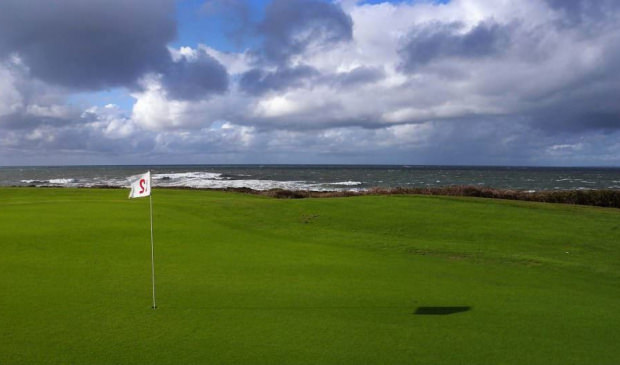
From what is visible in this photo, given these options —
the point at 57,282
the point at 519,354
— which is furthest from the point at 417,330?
the point at 57,282

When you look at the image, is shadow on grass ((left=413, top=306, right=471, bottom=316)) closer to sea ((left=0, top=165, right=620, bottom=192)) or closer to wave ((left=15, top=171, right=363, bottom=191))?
sea ((left=0, top=165, right=620, bottom=192))

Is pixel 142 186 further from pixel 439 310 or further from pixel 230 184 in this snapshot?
pixel 230 184

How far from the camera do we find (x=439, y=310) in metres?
7.93

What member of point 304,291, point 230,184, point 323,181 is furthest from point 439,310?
point 323,181

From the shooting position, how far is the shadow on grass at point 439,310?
778 cm

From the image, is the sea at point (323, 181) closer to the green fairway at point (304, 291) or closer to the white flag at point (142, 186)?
the green fairway at point (304, 291)

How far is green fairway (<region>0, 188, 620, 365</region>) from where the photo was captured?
246 inches

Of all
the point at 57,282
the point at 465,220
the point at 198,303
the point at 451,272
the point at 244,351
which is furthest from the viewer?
the point at 465,220

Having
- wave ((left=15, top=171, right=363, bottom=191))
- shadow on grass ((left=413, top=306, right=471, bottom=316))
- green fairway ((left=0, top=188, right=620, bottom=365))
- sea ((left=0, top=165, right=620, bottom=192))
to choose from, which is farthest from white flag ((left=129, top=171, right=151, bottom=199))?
wave ((left=15, top=171, right=363, bottom=191))

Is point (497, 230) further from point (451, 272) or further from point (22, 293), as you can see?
point (22, 293)

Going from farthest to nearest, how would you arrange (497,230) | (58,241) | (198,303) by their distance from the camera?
1. (497,230)
2. (58,241)
3. (198,303)

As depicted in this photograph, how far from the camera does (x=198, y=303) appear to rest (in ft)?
26.2

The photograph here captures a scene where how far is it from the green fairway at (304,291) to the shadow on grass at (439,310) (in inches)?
3.1

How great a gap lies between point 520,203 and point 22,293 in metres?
21.6
